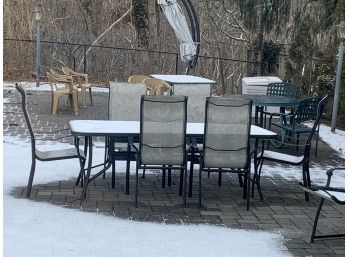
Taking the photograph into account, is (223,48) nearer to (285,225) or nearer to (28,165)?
(28,165)

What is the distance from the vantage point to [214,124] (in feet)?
18.0

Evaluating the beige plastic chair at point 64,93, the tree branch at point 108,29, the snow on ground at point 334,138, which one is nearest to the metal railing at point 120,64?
the tree branch at point 108,29

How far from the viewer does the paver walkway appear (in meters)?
5.11

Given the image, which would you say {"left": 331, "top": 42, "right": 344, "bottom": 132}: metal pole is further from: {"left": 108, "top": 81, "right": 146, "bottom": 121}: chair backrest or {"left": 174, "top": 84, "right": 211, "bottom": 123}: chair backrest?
{"left": 108, "top": 81, "right": 146, "bottom": 121}: chair backrest

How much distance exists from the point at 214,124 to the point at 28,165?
101 inches

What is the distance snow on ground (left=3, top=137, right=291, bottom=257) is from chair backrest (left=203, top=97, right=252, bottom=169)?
0.71m

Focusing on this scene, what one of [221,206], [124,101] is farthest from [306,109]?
[221,206]

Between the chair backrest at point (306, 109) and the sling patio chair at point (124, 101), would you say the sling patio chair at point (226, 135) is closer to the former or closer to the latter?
the sling patio chair at point (124, 101)

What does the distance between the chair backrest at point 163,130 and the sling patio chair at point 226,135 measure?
0.66 ft

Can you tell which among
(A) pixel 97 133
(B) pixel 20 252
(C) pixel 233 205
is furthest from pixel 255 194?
(B) pixel 20 252

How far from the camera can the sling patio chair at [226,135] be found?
5449 mm

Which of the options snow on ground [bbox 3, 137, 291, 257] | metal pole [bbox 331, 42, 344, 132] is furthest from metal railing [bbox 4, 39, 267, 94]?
snow on ground [bbox 3, 137, 291, 257]

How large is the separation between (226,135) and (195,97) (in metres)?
3.20

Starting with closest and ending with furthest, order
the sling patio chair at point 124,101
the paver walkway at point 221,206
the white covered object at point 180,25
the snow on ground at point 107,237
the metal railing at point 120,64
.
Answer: the snow on ground at point 107,237, the paver walkway at point 221,206, the sling patio chair at point 124,101, the white covered object at point 180,25, the metal railing at point 120,64
